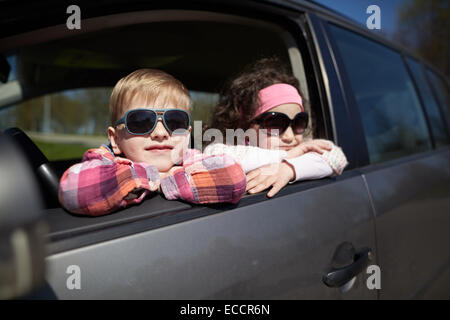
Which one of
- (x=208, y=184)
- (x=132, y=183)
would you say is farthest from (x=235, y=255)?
(x=132, y=183)

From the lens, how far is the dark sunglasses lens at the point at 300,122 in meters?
1.74

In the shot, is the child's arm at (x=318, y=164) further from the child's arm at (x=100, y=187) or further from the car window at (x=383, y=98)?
the child's arm at (x=100, y=187)

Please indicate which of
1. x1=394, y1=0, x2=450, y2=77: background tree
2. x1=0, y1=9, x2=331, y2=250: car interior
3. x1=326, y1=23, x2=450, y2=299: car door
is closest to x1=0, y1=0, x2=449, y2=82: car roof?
x1=0, y1=9, x2=331, y2=250: car interior

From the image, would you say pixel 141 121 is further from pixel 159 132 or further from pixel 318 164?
pixel 318 164

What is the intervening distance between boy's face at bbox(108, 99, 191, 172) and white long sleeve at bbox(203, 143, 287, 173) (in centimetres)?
29

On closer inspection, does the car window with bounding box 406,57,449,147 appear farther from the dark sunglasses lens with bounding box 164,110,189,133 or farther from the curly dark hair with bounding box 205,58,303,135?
the dark sunglasses lens with bounding box 164,110,189,133

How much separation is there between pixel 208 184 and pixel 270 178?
0.37 m

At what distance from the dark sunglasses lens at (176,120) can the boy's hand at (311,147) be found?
60 centimetres

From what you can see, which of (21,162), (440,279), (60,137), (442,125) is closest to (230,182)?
(21,162)

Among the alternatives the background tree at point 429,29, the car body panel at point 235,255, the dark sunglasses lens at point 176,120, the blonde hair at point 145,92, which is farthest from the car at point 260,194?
the background tree at point 429,29

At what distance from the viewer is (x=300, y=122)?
177cm

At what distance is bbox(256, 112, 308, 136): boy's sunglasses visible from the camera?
1720 millimetres
